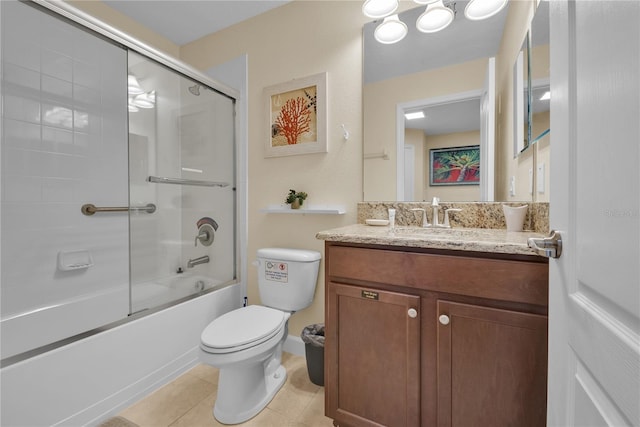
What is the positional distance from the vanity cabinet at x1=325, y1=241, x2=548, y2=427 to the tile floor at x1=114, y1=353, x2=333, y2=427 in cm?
25

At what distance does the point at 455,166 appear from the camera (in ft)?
4.81

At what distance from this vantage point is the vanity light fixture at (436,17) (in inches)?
56.4

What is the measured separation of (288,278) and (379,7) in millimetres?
1663

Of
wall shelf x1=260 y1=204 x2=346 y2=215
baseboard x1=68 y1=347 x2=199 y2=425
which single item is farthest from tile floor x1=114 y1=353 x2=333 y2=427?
wall shelf x1=260 y1=204 x2=346 y2=215

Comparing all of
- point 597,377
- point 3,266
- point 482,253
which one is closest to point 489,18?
point 482,253

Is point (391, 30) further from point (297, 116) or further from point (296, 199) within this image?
point (296, 199)

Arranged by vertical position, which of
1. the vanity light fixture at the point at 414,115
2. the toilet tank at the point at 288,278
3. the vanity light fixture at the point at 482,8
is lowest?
the toilet tank at the point at 288,278

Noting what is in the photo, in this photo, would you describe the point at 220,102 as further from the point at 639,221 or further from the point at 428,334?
the point at 639,221

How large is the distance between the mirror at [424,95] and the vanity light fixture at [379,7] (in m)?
0.12

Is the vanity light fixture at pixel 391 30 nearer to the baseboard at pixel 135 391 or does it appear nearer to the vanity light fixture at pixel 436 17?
the vanity light fixture at pixel 436 17

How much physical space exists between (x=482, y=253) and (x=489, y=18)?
1.27 meters

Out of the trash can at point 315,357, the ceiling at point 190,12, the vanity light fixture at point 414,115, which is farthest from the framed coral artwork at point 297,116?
the trash can at point 315,357

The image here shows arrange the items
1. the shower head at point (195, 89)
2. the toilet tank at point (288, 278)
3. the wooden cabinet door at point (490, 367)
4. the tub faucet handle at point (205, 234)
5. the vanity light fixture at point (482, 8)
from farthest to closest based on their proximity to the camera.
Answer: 1. the tub faucet handle at point (205, 234)
2. the shower head at point (195, 89)
3. the toilet tank at point (288, 278)
4. the vanity light fixture at point (482, 8)
5. the wooden cabinet door at point (490, 367)

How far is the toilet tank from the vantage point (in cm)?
168
